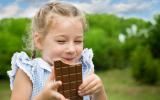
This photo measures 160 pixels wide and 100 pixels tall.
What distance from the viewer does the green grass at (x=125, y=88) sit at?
4.84 metres

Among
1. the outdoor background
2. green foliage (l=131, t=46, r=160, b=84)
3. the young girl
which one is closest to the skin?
the young girl

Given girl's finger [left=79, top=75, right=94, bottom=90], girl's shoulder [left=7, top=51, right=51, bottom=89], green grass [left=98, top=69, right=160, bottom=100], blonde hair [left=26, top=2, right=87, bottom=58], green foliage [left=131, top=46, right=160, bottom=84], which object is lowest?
green grass [left=98, top=69, right=160, bottom=100]

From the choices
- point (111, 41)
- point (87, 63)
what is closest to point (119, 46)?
point (111, 41)

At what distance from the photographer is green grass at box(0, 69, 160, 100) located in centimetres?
484

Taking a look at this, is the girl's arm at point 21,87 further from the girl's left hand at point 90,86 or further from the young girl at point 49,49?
the girl's left hand at point 90,86

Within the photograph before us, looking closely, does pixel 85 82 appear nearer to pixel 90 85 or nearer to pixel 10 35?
pixel 90 85

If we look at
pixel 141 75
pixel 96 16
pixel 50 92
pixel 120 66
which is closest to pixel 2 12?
pixel 96 16

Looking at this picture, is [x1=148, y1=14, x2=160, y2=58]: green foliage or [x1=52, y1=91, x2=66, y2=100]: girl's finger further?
[x1=148, y1=14, x2=160, y2=58]: green foliage

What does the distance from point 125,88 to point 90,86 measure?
4117 mm

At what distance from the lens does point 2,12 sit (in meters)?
3.53

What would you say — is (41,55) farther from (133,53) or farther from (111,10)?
(133,53)

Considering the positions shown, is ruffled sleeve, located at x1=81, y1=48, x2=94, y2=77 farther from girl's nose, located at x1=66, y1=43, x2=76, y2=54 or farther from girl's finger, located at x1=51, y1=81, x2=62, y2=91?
girl's finger, located at x1=51, y1=81, x2=62, y2=91

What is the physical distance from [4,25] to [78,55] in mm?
2653

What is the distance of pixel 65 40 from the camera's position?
1.22 metres
